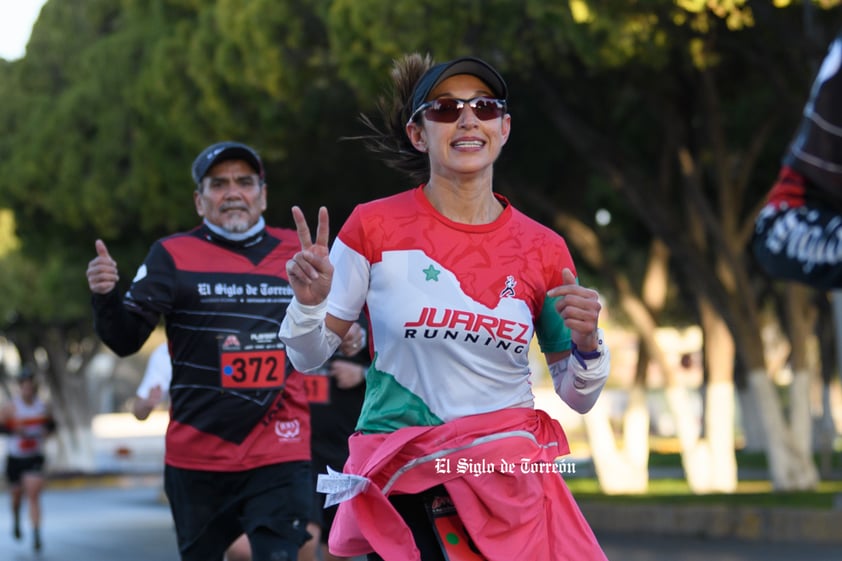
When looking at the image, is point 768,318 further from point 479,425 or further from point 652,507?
point 479,425

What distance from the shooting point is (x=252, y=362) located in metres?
6.57

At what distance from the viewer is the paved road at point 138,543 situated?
44.2 feet

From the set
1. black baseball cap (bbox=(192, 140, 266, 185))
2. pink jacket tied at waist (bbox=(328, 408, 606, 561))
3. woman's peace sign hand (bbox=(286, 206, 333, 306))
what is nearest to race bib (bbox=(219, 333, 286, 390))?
black baseball cap (bbox=(192, 140, 266, 185))

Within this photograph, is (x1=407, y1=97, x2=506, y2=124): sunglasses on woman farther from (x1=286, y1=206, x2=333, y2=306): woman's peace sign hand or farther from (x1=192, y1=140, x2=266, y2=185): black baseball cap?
(x1=192, y1=140, x2=266, y2=185): black baseball cap

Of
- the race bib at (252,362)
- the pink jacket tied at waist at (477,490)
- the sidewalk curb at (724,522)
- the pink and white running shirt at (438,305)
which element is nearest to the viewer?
the pink jacket tied at waist at (477,490)

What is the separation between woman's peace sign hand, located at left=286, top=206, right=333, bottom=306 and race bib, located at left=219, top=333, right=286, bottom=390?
2.56 m

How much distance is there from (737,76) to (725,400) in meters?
3.77

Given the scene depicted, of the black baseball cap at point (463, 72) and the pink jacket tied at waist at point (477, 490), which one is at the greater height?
the black baseball cap at point (463, 72)

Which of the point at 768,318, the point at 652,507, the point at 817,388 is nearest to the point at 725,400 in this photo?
the point at 652,507

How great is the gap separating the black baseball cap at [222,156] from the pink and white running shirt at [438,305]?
2.42 m

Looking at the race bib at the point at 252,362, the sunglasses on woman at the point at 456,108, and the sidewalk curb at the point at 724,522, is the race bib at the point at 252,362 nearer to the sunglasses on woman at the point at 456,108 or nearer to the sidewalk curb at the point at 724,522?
the sunglasses on woman at the point at 456,108

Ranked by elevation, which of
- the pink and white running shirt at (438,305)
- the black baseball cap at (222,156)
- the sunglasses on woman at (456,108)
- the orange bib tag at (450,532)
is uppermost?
the black baseball cap at (222,156)

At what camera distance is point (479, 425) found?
165 inches

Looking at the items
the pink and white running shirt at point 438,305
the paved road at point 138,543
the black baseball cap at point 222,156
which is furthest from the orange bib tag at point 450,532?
the paved road at point 138,543
